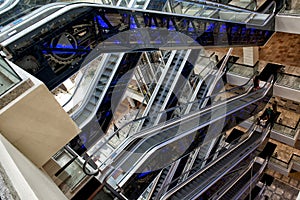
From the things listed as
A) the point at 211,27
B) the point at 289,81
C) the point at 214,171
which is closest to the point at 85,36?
the point at 211,27

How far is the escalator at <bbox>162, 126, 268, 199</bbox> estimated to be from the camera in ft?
20.1

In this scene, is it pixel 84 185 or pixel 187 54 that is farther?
pixel 187 54

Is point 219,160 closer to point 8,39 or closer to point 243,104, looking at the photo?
point 243,104

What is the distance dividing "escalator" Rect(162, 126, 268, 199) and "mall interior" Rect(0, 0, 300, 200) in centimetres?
4

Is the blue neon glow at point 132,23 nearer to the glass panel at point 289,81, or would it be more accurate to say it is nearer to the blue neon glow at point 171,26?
the blue neon glow at point 171,26

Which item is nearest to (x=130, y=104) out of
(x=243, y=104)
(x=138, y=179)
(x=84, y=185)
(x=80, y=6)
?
(x=243, y=104)

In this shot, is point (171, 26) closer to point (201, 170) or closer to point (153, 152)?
point (153, 152)

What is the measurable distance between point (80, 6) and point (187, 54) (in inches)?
199

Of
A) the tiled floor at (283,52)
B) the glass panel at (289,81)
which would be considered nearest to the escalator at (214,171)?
the glass panel at (289,81)

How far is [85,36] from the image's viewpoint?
4.00 metres

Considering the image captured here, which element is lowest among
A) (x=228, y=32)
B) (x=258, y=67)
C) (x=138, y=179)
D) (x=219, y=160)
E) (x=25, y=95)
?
(x=219, y=160)

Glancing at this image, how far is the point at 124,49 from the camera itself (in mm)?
4590

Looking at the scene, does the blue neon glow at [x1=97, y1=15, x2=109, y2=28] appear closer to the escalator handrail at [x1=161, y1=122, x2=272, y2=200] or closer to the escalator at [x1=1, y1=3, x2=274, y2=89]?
the escalator at [x1=1, y1=3, x2=274, y2=89]

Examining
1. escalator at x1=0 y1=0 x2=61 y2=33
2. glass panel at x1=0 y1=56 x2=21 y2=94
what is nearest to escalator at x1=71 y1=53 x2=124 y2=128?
escalator at x1=0 y1=0 x2=61 y2=33
